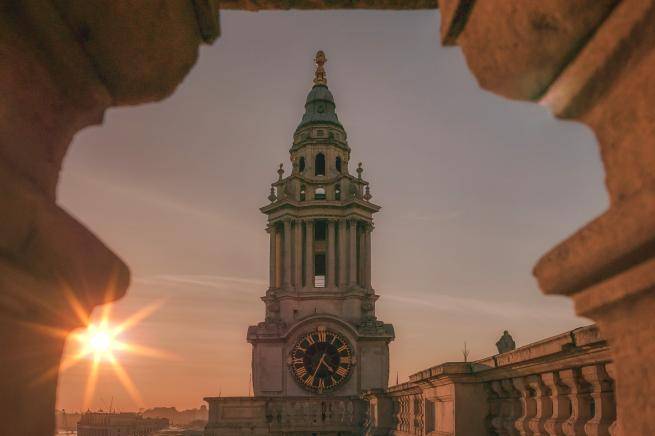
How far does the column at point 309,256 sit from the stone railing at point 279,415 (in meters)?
Result: 7.29

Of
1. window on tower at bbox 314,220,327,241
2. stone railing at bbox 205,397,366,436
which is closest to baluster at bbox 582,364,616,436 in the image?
stone railing at bbox 205,397,366,436

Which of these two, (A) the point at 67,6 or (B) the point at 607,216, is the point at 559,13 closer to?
(B) the point at 607,216

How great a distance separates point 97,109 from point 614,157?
8.31 ft

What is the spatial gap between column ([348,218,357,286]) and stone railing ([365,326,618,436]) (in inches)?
846

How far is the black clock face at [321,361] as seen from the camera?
29953 millimetres

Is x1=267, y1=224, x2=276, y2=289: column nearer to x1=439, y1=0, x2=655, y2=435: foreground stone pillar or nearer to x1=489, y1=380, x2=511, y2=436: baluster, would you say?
x1=489, y1=380, x2=511, y2=436: baluster

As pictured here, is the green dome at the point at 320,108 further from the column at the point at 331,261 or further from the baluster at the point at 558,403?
the baluster at the point at 558,403

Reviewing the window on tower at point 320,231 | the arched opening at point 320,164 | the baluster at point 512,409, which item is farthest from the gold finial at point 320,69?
the baluster at point 512,409

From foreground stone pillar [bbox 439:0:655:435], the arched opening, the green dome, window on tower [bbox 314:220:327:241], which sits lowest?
foreground stone pillar [bbox 439:0:655:435]

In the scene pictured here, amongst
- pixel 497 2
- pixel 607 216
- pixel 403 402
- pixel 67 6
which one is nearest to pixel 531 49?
pixel 497 2

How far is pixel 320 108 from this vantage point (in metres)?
35.5

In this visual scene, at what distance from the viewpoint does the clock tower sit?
30.0m

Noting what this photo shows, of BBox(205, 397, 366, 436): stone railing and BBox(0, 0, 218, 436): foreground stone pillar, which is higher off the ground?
BBox(0, 0, 218, 436): foreground stone pillar

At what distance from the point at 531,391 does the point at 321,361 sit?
79.6 ft
